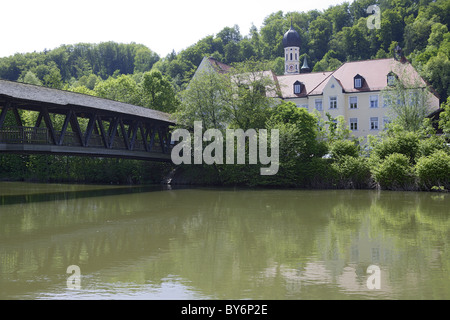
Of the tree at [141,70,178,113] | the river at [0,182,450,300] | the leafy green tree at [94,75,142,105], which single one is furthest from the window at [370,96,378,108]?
the river at [0,182,450,300]

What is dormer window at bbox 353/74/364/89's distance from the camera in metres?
46.7

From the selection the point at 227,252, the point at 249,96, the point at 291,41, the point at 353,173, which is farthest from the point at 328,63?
the point at 227,252

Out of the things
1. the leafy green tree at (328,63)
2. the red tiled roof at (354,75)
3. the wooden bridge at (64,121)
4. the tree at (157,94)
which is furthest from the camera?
the leafy green tree at (328,63)

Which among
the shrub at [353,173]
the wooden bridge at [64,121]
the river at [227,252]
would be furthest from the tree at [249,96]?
the river at [227,252]

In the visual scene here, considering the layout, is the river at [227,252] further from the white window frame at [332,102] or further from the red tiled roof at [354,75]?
the red tiled roof at [354,75]

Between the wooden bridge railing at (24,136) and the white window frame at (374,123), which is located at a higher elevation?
the white window frame at (374,123)

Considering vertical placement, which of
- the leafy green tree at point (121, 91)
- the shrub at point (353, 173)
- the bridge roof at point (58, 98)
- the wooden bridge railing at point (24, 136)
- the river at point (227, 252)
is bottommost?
the river at point (227, 252)

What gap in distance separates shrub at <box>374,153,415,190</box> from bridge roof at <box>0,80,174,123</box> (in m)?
15.4

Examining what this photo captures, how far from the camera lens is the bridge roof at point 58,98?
23312mm

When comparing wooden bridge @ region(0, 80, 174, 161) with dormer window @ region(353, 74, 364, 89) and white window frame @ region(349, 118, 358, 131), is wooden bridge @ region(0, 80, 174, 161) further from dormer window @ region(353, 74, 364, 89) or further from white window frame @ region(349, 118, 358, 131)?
dormer window @ region(353, 74, 364, 89)

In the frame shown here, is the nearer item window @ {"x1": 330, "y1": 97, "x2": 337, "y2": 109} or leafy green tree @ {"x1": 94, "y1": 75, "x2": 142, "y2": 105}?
leafy green tree @ {"x1": 94, "y1": 75, "x2": 142, "y2": 105}

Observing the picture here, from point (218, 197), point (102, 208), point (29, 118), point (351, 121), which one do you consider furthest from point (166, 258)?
point (351, 121)

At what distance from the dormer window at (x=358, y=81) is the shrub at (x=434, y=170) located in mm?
20621
